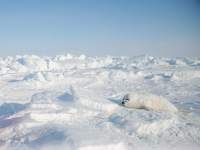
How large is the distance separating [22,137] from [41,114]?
553mm

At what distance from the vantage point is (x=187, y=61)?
19.9m

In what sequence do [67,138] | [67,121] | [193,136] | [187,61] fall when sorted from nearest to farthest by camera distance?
[67,138] < [193,136] < [67,121] < [187,61]

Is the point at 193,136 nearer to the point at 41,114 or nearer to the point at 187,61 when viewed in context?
the point at 41,114

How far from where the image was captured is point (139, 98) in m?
3.44

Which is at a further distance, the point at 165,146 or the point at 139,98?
the point at 139,98

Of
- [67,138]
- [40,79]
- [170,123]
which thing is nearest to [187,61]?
[40,79]

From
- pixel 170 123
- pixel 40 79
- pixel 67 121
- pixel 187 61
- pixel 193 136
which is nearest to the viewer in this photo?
pixel 193 136

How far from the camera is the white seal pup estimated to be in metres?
3.30

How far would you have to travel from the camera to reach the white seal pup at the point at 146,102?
330cm

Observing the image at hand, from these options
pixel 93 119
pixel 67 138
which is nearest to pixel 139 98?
pixel 93 119

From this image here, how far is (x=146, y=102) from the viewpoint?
336cm

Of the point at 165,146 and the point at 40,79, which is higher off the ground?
the point at 165,146

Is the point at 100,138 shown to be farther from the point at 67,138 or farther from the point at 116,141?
the point at 67,138

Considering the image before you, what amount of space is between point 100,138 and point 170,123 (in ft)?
4.05
